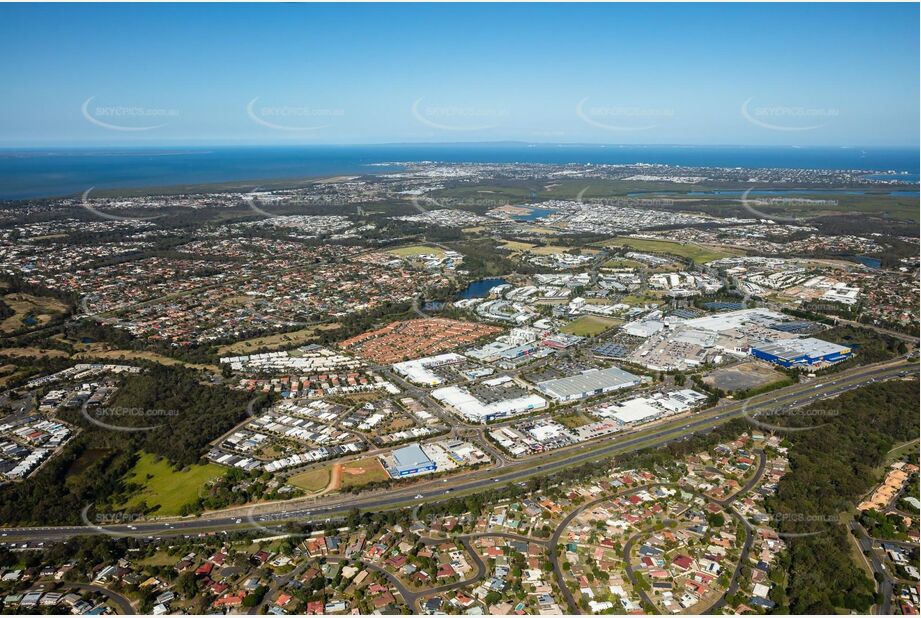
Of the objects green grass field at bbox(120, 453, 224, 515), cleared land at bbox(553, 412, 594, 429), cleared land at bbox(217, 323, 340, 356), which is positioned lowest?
green grass field at bbox(120, 453, 224, 515)

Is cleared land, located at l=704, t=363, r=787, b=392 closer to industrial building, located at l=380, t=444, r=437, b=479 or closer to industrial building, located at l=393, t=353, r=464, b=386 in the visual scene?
industrial building, located at l=393, t=353, r=464, b=386

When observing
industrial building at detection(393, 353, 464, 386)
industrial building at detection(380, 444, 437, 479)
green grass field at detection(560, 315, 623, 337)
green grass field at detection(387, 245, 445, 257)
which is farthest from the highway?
green grass field at detection(387, 245, 445, 257)

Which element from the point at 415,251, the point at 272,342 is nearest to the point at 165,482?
the point at 272,342

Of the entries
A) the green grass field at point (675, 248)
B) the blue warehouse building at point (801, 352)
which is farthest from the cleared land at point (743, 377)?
the green grass field at point (675, 248)

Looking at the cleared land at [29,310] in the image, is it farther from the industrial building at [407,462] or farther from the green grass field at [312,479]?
the industrial building at [407,462]

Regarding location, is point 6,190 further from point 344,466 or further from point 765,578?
point 765,578

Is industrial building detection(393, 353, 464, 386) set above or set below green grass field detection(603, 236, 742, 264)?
below
